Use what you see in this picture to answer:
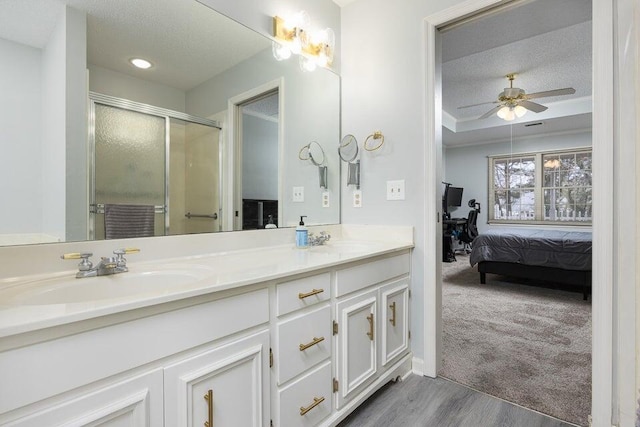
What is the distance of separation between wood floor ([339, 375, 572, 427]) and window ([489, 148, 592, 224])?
5711 millimetres

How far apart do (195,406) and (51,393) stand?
35 centimetres

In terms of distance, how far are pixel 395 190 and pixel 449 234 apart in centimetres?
506

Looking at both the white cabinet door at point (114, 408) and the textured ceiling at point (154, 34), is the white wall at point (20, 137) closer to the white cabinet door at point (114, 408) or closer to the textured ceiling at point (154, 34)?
the textured ceiling at point (154, 34)

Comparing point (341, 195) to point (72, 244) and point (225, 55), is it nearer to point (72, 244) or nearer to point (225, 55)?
point (225, 55)

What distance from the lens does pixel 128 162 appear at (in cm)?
131

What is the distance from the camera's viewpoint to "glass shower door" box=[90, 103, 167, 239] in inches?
48.2

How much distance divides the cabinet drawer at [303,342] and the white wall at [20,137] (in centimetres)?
93

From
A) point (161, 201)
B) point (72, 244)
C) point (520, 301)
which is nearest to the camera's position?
point (72, 244)

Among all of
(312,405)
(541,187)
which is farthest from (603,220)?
(541,187)

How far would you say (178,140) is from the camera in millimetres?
1460

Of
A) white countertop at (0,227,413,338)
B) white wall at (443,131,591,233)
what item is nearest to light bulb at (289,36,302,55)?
white countertop at (0,227,413,338)

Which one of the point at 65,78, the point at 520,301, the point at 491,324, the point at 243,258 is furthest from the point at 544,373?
the point at 65,78

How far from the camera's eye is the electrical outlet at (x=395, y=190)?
6.54 feet

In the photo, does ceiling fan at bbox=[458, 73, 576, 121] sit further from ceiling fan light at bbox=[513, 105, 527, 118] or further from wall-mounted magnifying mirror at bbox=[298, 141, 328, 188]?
A: wall-mounted magnifying mirror at bbox=[298, 141, 328, 188]
